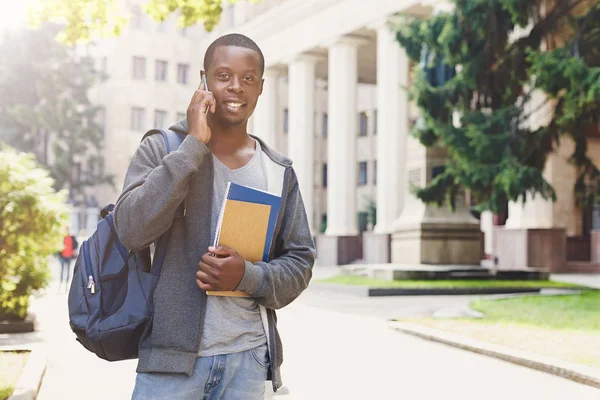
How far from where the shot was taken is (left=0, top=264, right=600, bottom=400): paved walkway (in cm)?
754

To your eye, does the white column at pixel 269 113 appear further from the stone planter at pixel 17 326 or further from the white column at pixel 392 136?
the stone planter at pixel 17 326

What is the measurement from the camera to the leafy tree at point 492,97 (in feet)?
71.1

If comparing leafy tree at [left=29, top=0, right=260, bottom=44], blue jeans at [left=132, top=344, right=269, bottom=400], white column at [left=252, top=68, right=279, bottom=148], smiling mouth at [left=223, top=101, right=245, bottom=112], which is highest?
white column at [left=252, top=68, right=279, bottom=148]

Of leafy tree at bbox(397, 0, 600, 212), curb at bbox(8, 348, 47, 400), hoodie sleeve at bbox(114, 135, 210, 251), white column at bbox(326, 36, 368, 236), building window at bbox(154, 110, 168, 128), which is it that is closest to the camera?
hoodie sleeve at bbox(114, 135, 210, 251)

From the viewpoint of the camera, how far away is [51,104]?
6456 cm

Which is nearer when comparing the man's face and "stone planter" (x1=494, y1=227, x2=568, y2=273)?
the man's face

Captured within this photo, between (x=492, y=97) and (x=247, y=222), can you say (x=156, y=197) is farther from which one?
→ (x=492, y=97)

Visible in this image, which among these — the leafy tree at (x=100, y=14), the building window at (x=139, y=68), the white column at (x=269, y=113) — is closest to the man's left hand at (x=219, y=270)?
the leafy tree at (x=100, y=14)

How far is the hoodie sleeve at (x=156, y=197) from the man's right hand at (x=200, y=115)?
43 mm

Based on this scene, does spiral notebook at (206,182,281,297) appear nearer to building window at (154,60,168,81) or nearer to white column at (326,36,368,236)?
white column at (326,36,368,236)

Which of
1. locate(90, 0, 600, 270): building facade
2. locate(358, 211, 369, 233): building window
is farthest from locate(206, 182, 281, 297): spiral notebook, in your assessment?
Answer: locate(358, 211, 369, 233): building window

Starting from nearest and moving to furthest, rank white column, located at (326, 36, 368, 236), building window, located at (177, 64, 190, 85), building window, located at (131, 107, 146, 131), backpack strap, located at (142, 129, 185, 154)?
backpack strap, located at (142, 129, 185, 154) → white column, located at (326, 36, 368, 236) → building window, located at (131, 107, 146, 131) → building window, located at (177, 64, 190, 85)

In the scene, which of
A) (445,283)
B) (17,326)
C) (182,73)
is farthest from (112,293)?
(182,73)

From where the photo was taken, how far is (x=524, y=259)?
31.8 metres
